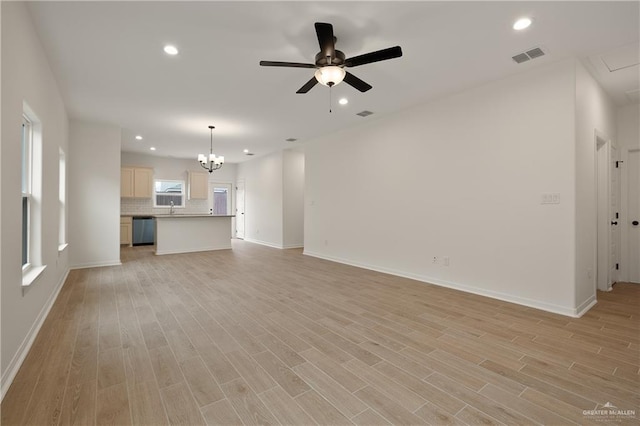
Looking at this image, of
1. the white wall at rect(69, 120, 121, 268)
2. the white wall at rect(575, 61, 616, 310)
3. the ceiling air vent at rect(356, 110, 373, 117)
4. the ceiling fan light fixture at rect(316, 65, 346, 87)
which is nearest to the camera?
the ceiling fan light fixture at rect(316, 65, 346, 87)

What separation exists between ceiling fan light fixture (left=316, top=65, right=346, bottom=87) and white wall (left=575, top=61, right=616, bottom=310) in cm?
272

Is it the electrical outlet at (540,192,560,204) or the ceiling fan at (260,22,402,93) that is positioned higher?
the ceiling fan at (260,22,402,93)

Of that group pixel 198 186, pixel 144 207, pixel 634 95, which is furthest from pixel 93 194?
pixel 634 95

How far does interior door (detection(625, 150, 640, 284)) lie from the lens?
4562 mm

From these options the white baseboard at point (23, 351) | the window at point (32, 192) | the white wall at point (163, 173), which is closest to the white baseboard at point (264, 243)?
the white wall at point (163, 173)

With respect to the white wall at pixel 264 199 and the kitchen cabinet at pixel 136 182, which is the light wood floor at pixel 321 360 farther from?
the kitchen cabinet at pixel 136 182

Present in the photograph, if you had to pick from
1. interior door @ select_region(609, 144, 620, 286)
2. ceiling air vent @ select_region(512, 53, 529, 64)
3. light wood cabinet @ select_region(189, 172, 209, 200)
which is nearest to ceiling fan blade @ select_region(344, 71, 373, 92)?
ceiling air vent @ select_region(512, 53, 529, 64)

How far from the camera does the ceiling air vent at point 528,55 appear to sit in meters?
3.04

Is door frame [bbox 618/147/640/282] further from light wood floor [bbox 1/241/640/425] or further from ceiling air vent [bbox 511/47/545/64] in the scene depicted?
ceiling air vent [bbox 511/47/545/64]

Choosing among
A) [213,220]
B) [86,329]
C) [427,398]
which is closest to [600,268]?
[427,398]

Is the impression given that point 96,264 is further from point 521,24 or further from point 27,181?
point 521,24

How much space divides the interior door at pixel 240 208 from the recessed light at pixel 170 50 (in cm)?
769

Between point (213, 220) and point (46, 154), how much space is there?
15.9 feet

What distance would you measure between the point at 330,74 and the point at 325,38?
323mm
